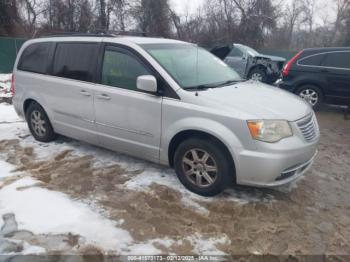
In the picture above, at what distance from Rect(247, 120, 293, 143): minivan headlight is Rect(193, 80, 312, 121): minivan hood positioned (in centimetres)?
6

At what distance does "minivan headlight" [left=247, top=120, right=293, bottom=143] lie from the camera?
3.33 meters

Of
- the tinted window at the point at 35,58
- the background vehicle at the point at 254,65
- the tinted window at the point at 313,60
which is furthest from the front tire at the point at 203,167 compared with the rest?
the background vehicle at the point at 254,65

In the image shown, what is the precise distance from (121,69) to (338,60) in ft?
19.8

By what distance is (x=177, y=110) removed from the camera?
3723 mm

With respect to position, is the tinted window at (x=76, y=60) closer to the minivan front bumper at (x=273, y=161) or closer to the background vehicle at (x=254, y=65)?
the minivan front bumper at (x=273, y=161)

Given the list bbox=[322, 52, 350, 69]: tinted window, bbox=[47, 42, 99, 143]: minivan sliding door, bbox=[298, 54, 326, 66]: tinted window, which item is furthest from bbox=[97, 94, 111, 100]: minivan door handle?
bbox=[322, 52, 350, 69]: tinted window

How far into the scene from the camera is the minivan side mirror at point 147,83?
374 cm

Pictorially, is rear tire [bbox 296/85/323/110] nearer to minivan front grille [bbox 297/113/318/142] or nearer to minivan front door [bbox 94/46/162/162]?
minivan front grille [bbox 297/113/318/142]

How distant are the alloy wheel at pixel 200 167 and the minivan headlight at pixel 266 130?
0.58 m

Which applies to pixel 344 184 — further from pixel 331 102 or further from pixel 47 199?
pixel 331 102

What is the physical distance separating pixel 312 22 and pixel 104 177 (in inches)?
1736

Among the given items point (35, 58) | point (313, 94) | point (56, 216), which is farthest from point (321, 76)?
point (56, 216)

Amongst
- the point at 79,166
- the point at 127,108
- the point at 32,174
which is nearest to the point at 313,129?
the point at 127,108

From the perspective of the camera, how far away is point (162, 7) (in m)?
25.6
